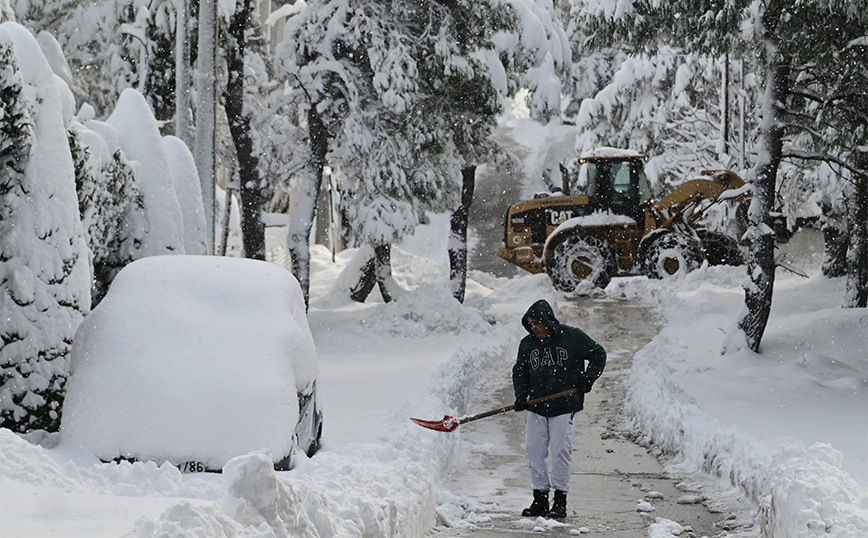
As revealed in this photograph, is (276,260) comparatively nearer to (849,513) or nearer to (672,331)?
(672,331)

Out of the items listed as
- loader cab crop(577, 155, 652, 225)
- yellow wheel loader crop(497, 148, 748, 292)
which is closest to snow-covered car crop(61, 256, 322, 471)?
yellow wheel loader crop(497, 148, 748, 292)

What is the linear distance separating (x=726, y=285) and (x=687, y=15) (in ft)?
36.8

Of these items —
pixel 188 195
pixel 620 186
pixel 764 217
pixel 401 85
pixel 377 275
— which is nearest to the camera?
pixel 188 195

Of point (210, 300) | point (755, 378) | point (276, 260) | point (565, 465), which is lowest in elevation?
point (276, 260)

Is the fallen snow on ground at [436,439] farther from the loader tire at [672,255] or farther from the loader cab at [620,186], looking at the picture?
the loader cab at [620,186]

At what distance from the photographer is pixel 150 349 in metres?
6.61

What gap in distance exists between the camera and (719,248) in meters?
23.6

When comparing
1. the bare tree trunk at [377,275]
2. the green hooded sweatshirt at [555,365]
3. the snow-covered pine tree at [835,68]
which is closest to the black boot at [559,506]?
the green hooded sweatshirt at [555,365]

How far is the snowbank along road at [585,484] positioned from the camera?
7.21 m

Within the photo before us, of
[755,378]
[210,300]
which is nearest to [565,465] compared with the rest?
[210,300]

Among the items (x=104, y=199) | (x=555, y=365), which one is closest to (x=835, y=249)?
(x=555, y=365)

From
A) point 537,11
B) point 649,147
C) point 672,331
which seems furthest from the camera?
point 649,147

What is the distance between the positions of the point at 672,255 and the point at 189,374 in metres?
17.7

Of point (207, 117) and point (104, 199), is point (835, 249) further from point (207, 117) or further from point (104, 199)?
point (104, 199)
